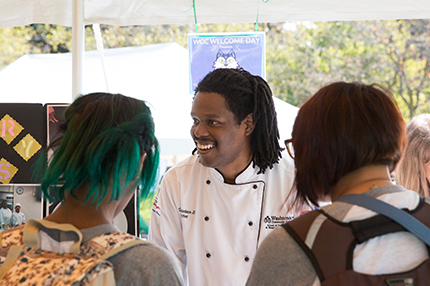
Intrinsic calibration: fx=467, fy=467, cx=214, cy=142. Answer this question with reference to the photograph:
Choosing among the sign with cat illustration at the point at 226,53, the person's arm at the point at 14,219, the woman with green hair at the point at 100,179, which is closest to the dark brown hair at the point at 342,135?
the woman with green hair at the point at 100,179

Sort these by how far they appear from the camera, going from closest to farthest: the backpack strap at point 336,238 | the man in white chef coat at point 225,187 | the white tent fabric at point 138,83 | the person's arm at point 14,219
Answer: the backpack strap at point 336,238 → the man in white chef coat at point 225,187 → the person's arm at point 14,219 → the white tent fabric at point 138,83

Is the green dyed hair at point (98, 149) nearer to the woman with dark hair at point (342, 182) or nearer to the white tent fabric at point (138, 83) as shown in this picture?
the woman with dark hair at point (342, 182)

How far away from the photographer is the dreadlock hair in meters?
1.96

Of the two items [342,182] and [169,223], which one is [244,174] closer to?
[169,223]

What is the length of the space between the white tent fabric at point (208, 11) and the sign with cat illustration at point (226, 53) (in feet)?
0.30

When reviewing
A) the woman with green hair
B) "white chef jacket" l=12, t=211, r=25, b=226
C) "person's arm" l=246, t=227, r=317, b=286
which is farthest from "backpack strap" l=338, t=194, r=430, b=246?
"white chef jacket" l=12, t=211, r=25, b=226

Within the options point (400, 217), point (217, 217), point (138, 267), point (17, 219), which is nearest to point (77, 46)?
point (17, 219)

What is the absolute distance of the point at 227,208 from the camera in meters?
1.96

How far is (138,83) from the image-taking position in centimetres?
299

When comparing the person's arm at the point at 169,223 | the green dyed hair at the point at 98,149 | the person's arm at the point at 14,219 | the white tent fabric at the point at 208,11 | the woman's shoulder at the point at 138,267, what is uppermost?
the white tent fabric at the point at 208,11

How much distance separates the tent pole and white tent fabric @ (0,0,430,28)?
0.03 metres

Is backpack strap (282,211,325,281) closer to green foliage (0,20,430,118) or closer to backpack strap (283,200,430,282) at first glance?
backpack strap (283,200,430,282)

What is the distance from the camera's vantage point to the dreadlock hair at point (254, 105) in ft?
6.43

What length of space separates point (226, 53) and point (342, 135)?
1.41m
